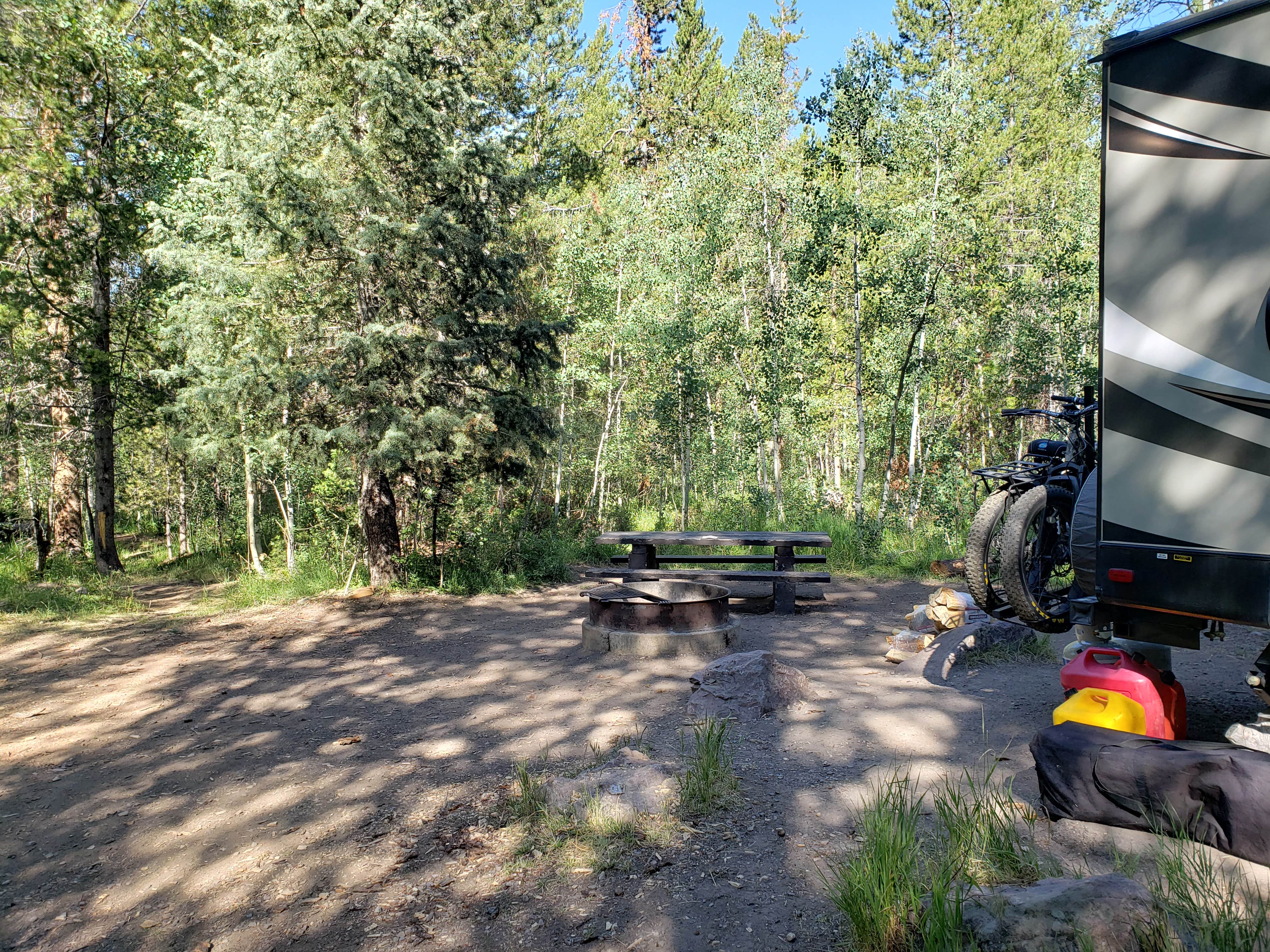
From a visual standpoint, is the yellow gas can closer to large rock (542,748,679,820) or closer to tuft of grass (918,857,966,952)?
tuft of grass (918,857,966,952)

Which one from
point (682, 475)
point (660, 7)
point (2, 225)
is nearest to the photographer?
point (2, 225)

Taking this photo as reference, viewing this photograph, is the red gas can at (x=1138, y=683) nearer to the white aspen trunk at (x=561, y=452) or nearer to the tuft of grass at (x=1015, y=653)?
the tuft of grass at (x=1015, y=653)

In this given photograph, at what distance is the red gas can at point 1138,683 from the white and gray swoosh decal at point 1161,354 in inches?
48.3

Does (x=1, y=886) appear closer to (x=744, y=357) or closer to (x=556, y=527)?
(x=556, y=527)

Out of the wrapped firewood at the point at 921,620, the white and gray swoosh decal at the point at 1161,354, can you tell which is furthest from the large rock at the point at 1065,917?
the wrapped firewood at the point at 921,620

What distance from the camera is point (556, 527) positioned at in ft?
44.3

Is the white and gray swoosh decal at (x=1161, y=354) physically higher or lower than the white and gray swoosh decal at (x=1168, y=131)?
lower

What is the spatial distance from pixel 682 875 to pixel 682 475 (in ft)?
42.1

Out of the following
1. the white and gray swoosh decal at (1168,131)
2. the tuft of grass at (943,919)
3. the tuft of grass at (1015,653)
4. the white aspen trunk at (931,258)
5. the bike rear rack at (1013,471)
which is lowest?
the tuft of grass at (1015,653)

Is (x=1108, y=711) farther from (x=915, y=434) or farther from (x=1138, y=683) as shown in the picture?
(x=915, y=434)

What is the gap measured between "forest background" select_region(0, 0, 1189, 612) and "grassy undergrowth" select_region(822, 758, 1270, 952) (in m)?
7.03

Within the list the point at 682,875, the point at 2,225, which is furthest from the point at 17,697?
the point at 2,225

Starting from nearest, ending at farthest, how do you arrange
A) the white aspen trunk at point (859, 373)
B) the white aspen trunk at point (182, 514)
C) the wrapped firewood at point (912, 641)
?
the wrapped firewood at point (912, 641), the white aspen trunk at point (859, 373), the white aspen trunk at point (182, 514)

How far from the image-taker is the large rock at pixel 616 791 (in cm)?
312
